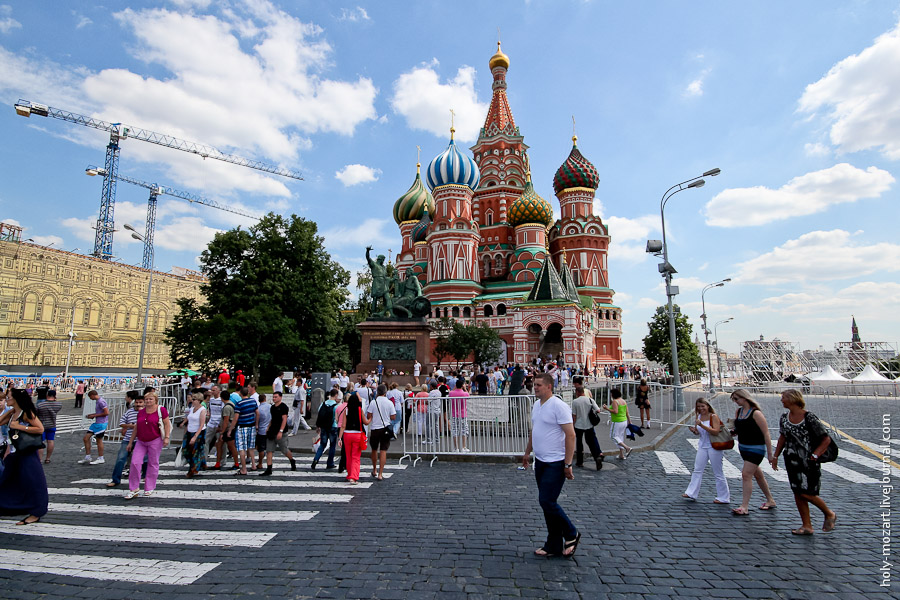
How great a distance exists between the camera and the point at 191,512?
630cm

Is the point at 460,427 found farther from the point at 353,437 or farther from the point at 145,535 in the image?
the point at 145,535

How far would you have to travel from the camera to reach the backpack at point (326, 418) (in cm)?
922

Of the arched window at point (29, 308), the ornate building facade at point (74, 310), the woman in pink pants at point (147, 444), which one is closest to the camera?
the woman in pink pants at point (147, 444)

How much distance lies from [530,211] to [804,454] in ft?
159

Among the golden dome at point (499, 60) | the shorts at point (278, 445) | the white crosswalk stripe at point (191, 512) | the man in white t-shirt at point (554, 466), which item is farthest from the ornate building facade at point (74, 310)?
the golden dome at point (499, 60)

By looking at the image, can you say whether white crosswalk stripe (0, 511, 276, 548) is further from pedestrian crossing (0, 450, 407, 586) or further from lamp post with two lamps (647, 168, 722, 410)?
lamp post with two lamps (647, 168, 722, 410)

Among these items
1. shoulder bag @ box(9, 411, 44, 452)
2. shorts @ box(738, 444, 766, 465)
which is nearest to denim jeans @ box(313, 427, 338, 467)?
shoulder bag @ box(9, 411, 44, 452)

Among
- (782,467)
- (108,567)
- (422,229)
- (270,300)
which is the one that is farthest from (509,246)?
(108,567)

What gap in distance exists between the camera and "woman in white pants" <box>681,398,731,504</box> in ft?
21.8

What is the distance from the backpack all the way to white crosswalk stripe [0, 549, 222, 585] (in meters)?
4.54

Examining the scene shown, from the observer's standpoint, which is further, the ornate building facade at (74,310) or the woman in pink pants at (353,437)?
the ornate building facade at (74,310)

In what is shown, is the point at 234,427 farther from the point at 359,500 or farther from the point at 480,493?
the point at 480,493

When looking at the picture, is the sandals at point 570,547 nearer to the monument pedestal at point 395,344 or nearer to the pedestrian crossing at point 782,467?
the pedestrian crossing at point 782,467

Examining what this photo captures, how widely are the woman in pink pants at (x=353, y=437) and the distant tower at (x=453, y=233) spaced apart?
40068 mm
